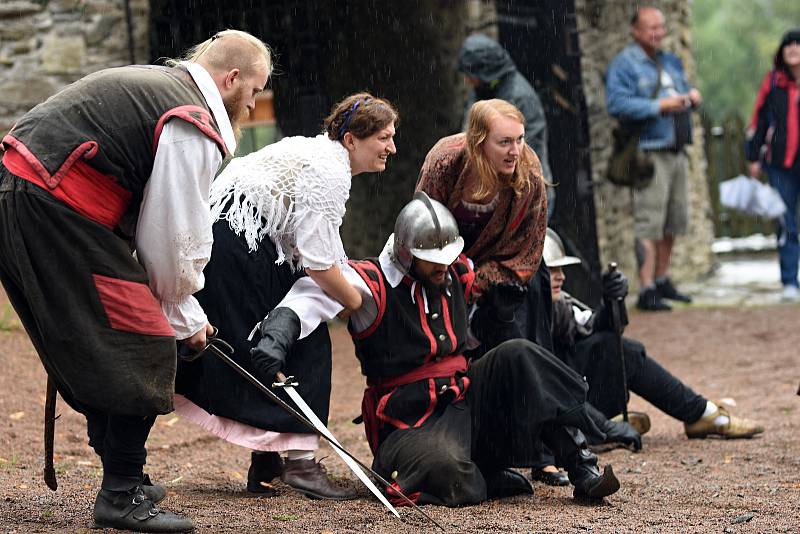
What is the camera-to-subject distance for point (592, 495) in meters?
4.13

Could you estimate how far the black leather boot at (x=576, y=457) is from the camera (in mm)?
4152

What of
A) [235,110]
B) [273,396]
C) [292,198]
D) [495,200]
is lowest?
[273,396]

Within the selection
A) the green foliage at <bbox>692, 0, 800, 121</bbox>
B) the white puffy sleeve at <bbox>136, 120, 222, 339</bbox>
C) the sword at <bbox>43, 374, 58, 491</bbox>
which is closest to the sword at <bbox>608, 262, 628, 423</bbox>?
the white puffy sleeve at <bbox>136, 120, 222, 339</bbox>

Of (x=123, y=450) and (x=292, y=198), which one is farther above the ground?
(x=292, y=198)

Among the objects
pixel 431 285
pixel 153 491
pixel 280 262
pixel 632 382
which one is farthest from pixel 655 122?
pixel 153 491

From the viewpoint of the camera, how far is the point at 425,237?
4160 mm

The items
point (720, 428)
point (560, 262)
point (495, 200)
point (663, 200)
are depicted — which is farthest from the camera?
point (663, 200)

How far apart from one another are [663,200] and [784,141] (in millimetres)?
1162

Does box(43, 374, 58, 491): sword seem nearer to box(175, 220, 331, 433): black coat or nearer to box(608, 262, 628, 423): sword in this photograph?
box(175, 220, 331, 433): black coat

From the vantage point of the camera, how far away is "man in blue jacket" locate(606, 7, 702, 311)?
8.97 m

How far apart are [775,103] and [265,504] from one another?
6.78 meters

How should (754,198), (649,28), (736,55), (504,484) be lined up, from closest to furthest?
(504,484) → (649,28) → (754,198) → (736,55)

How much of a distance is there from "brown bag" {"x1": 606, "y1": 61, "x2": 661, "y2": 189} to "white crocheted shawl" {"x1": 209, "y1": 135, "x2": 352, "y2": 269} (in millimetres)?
5237

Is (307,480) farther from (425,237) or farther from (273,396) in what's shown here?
(425,237)
